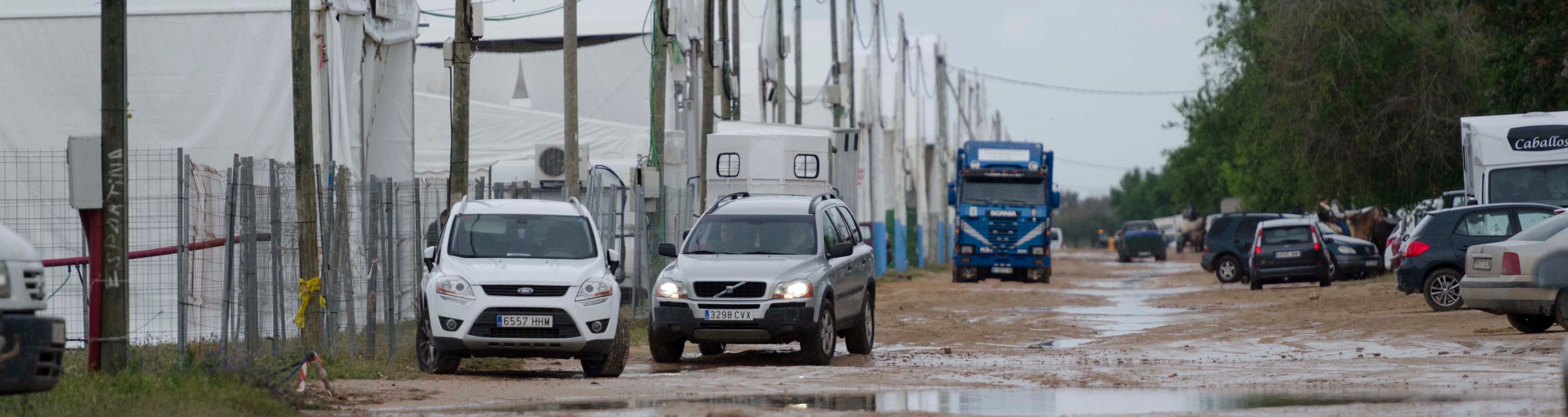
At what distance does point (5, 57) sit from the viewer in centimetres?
1941

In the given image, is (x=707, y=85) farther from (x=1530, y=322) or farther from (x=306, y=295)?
(x=1530, y=322)

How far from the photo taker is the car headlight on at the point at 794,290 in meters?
14.3

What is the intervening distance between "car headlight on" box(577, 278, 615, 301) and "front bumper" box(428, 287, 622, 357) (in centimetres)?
5

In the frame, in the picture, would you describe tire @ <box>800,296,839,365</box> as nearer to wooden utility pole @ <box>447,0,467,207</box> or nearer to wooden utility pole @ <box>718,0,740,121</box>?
wooden utility pole @ <box>447,0,467,207</box>

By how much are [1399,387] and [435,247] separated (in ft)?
26.4

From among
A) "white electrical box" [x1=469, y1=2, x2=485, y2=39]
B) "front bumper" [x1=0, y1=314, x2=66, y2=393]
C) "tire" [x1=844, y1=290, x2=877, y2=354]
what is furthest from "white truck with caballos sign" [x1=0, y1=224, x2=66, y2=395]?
"white electrical box" [x1=469, y1=2, x2=485, y2=39]

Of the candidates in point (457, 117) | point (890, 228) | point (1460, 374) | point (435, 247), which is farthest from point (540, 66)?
point (1460, 374)

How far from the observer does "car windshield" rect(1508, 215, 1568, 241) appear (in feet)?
50.8

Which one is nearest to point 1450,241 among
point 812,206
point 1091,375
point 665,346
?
point 1091,375

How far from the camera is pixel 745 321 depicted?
14273 mm

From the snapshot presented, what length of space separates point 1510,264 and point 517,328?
31.6 ft

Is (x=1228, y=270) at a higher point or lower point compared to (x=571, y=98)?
lower

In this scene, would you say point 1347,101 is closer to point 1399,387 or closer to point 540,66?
point 540,66

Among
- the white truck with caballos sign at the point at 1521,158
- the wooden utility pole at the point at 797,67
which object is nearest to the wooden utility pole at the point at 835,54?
the wooden utility pole at the point at 797,67
